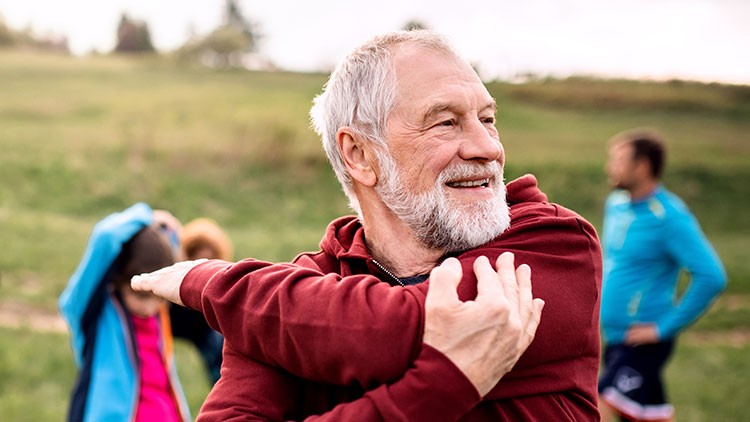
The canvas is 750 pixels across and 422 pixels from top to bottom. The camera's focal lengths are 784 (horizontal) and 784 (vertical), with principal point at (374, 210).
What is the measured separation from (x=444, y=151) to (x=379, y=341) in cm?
63

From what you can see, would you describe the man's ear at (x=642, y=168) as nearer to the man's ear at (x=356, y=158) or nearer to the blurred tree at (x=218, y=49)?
the man's ear at (x=356, y=158)

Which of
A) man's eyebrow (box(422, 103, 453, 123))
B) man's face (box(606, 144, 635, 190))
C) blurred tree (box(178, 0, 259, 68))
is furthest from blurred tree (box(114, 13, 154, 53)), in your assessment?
man's eyebrow (box(422, 103, 453, 123))

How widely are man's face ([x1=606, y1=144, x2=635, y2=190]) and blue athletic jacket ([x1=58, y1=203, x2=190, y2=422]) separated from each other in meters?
3.81

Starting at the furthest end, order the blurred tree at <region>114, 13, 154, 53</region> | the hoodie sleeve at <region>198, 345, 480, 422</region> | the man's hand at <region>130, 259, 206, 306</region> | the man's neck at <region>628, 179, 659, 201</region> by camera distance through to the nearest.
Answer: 1. the blurred tree at <region>114, 13, 154, 53</region>
2. the man's neck at <region>628, 179, 659, 201</region>
3. the man's hand at <region>130, 259, 206, 306</region>
4. the hoodie sleeve at <region>198, 345, 480, 422</region>

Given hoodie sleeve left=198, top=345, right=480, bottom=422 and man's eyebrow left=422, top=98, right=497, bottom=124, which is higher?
man's eyebrow left=422, top=98, right=497, bottom=124

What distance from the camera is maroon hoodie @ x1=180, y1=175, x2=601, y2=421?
164 cm

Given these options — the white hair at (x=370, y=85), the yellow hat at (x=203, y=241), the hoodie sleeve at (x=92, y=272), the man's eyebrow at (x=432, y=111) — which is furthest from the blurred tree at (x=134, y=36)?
the man's eyebrow at (x=432, y=111)

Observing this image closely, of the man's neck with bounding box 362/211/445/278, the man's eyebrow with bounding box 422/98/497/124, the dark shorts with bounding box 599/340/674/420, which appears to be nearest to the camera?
the man's eyebrow with bounding box 422/98/497/124

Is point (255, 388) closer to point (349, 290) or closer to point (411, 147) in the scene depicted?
point (349, 290)

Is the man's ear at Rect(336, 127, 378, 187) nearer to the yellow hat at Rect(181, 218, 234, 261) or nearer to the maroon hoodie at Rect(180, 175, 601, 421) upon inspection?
the maroon hoodie at Rect(180, 175, 601, 421)

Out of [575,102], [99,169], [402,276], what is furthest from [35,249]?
[575,102]

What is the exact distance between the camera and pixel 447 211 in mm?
2064

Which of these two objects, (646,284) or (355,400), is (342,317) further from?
(646,284)

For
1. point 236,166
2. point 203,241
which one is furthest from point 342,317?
point 236,166
